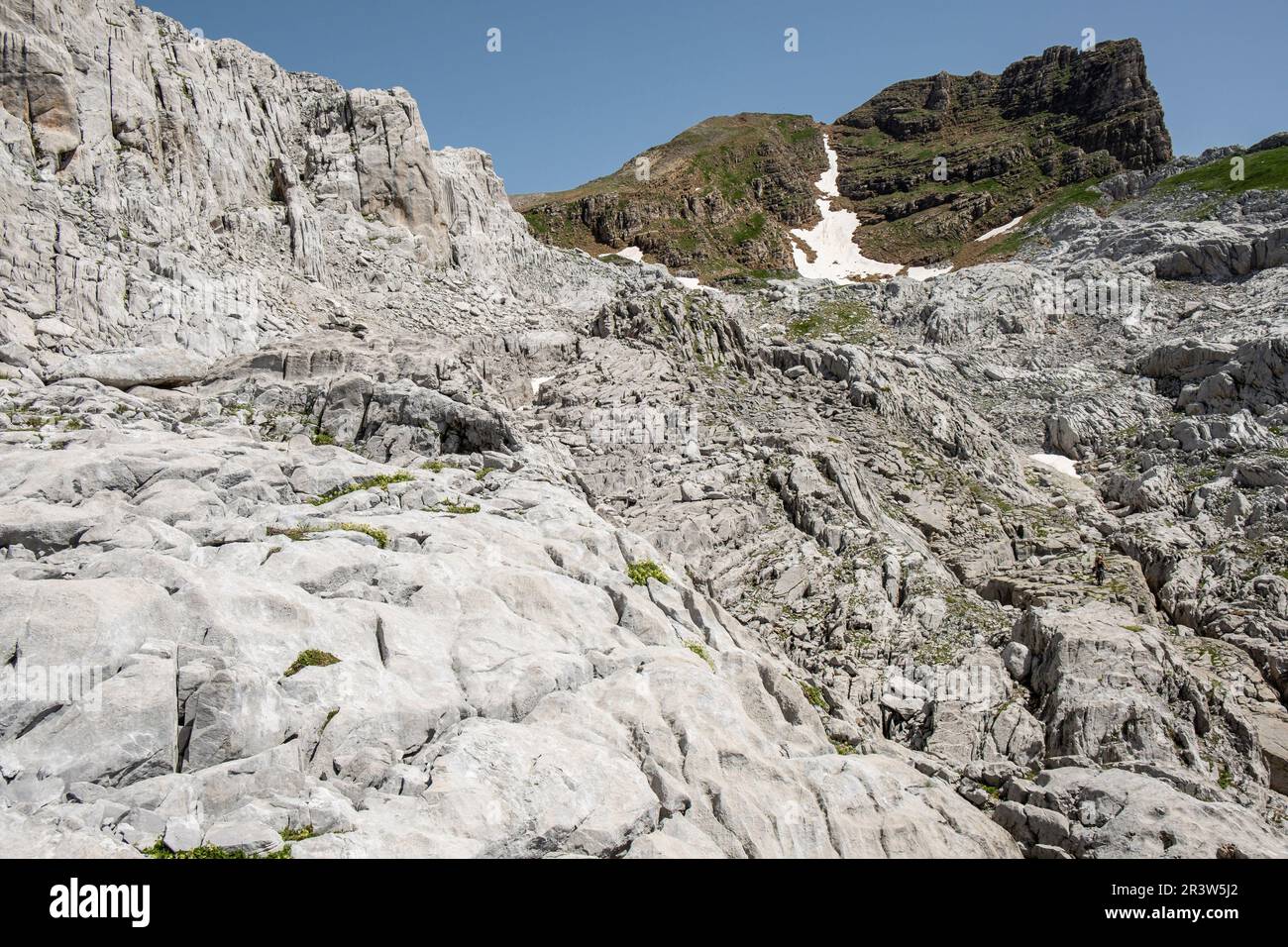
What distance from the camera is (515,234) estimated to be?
67.1 metres

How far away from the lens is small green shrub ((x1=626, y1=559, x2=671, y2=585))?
2288cm

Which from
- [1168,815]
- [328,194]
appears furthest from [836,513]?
[328,194]

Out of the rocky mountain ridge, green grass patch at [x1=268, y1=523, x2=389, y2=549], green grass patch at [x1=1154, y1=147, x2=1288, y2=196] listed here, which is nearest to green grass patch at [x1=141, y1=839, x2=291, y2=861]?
green grass patch at [x1=268, y1=523, x2=389, y2=549]

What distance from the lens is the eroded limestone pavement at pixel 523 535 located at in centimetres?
1301

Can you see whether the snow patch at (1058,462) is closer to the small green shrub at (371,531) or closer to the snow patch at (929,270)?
the small green shrub at (371,531)

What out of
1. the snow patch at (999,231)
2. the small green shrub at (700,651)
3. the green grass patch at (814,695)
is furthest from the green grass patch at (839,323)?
the small green shrub at (700,651)

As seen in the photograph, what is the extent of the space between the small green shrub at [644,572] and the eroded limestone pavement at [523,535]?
0.37 ft

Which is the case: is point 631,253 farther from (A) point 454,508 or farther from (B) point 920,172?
(A) point 454,508

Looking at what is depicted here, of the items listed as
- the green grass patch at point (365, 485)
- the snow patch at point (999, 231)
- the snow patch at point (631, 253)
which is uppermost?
the snow patch at point (999, 231)

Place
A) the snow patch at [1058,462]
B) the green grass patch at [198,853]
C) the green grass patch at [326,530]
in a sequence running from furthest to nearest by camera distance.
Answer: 1. the snow patch at [1058,462]
2. the green grass patch at [326,530]
3. the green grass patch at [198,853]

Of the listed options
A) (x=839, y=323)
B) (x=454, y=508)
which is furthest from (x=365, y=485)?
(x=839, y=323)

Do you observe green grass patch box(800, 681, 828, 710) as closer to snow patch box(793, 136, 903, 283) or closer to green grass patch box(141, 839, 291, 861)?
green grass patch box(141, 839, 291, 861)

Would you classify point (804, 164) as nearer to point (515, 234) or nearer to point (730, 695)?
point (515, 234)

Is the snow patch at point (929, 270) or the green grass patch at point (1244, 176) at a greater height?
the green grass patch at point (1244, 176)
